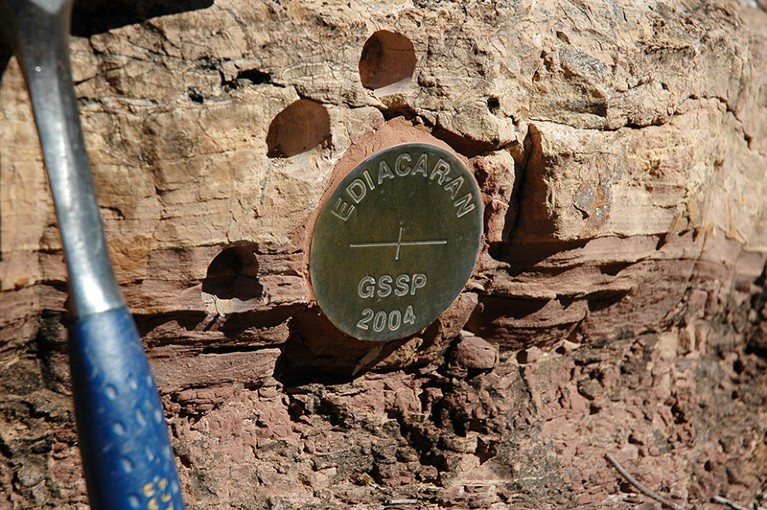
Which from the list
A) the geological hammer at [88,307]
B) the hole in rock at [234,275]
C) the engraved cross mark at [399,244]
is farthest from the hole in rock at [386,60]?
the geological hammer at [88,307]

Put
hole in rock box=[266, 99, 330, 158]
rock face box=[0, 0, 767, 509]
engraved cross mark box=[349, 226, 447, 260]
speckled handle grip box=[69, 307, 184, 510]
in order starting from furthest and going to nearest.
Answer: engraved cross mark box=[349, 226, 447, 260] < hole in rock box=[266, 99, 330, 158] < rock face box=[0, 0, 767, 509] < speckled handle grip box=[69, 307, 184, 510]

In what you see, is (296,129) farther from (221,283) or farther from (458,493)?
(458,493)

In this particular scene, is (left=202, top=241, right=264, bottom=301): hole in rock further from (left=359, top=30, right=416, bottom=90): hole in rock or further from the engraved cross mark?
(left=359, top=30, right=416, bottom=90): hole in rock

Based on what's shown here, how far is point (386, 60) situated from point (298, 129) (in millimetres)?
330

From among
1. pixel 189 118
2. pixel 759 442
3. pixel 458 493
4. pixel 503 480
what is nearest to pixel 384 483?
pixel 458 493

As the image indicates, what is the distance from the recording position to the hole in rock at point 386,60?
7.75ft

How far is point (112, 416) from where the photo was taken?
5.38 ft

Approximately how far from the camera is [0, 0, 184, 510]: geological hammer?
1.64 m

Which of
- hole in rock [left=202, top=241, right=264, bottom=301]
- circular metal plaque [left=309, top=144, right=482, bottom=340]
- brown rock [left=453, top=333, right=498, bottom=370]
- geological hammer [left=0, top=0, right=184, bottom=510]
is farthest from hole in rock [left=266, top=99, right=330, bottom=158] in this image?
brown rock [left=453, top=333, right=498, bottom=370]

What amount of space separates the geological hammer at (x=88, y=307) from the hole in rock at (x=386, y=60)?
0.88 m

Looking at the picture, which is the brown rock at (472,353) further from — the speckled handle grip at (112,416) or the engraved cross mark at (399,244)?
the speckled handle grip at (112,416)

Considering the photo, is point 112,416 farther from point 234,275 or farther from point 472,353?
point 472,353

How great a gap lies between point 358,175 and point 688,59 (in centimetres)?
136

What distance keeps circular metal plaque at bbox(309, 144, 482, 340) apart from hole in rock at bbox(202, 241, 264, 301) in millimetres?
156
